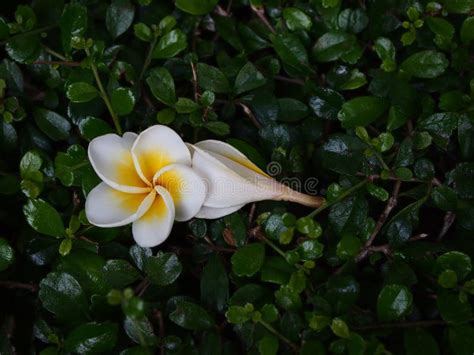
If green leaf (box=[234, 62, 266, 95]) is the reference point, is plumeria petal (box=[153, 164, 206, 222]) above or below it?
below

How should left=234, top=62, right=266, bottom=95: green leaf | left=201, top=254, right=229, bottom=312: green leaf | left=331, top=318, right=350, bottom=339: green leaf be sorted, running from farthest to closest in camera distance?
1. left=234, top=62, right=266, bottom=95: green leaf
2. left=201, top=254, right=229, bottom=312: green leaf
3. left=331, top=318, right=350, bottom=339: green leaf

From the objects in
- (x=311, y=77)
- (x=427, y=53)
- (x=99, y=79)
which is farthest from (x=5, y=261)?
(x=427, y=53)

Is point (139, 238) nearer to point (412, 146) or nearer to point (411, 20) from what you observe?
point (412, 146)

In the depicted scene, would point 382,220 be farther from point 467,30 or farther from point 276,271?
point 467,30

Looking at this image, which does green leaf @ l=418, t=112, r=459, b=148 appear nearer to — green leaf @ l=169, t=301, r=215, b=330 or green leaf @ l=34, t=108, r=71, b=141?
green leaf @ l=169, t=301, r=215, b=330

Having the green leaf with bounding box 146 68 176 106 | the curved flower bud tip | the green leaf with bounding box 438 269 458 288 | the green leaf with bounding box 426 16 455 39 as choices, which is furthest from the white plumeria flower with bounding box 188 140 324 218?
the green leaf with bounding box 426 16 455 39
